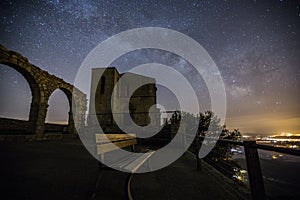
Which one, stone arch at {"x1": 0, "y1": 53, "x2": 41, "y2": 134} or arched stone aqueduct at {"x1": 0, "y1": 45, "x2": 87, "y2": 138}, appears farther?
stone arch at {"x1": 0, "y1": 53, "x2": 41, "y2": 134}

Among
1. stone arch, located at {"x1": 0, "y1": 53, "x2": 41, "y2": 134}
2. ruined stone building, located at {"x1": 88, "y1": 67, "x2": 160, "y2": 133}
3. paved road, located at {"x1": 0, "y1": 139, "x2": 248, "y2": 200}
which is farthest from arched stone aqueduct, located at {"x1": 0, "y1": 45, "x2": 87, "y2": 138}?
ruined stone building, located at {"x1": 88, "y1": 67, "x2": 160, "y2": 133}

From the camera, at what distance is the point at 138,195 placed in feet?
7.57

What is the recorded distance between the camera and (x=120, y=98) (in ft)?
68.4

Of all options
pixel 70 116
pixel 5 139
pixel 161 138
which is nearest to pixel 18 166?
pixel 5 139

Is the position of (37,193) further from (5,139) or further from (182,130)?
(5,139)

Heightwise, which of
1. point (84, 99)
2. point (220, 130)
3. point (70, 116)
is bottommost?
point (220, 130)

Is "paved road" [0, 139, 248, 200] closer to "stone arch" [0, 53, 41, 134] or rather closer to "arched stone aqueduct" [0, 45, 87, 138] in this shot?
"arched stone aqueduct" [0, 45, 87, 138]

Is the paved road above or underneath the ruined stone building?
underneath

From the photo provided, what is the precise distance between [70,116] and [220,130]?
23.4m

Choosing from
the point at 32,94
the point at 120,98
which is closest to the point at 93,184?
the point at 32,94

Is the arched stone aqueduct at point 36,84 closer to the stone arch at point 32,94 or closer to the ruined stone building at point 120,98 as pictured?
the stone arch at point 32,94

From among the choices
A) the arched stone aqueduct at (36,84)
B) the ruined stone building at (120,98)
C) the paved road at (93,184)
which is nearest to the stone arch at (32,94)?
the arched stone aqueduct at (36,84)

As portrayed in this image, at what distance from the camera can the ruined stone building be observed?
720 inches

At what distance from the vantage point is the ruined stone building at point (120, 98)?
18297mm
